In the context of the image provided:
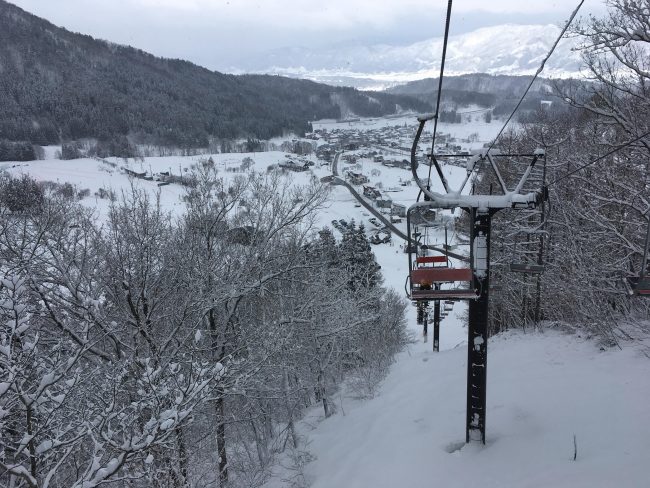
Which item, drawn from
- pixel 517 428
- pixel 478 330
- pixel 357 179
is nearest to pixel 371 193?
pixel 357 179

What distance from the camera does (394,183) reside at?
89688mm

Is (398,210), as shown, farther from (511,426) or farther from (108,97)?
(108,97)

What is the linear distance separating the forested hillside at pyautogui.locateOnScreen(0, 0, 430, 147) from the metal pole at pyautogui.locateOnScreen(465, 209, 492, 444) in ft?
404

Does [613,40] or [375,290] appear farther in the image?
[375,290]

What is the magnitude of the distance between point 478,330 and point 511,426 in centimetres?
214

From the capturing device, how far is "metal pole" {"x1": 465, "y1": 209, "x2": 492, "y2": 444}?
605 centimetres

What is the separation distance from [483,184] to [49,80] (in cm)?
15336

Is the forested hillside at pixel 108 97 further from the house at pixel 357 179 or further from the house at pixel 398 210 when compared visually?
the house at pixel 398 210

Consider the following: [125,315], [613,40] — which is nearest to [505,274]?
[613,40]

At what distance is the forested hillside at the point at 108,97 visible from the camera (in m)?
113

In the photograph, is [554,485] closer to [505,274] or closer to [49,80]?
[505,274]

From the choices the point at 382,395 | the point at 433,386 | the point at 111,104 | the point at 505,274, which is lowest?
the point at 382,395

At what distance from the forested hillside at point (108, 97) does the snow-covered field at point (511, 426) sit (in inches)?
4730

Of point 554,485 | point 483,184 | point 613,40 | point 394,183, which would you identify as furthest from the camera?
point 394,183
